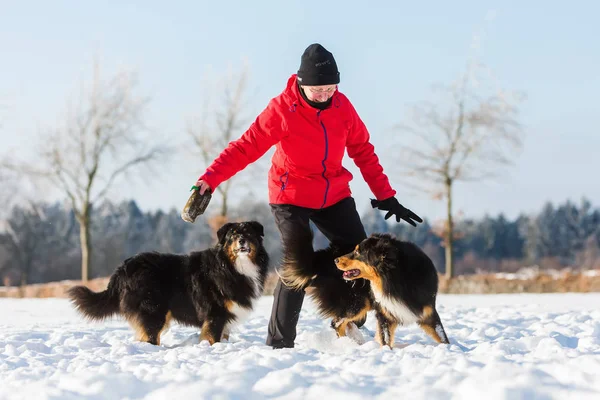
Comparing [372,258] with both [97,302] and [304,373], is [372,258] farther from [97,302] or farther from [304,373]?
[97,302]

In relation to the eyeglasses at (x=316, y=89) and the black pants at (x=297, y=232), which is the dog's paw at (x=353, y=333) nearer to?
the black pants at (x=297, y=232)

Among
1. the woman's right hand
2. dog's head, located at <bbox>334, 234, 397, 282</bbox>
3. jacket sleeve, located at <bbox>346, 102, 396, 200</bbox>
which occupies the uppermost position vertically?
jacket sleeve, located at <bbox>346, 102, 396, 200</bbox>

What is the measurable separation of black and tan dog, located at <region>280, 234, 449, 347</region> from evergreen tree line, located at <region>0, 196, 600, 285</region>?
88.6 feet

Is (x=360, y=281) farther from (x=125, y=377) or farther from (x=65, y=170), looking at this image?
(x=65, y=170)

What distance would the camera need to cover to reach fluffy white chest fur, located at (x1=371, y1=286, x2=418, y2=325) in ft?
15.8

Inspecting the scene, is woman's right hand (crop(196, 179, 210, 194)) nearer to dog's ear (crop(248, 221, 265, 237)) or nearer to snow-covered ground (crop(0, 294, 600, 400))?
dog's ear (crop(248, 221, 265, 237))

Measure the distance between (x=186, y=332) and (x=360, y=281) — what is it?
221 cm

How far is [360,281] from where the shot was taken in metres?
5.09

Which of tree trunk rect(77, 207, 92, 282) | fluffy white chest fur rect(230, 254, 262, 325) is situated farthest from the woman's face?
tree trunk rect(77, 207, 92, 282)

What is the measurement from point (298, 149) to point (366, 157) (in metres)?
0.80

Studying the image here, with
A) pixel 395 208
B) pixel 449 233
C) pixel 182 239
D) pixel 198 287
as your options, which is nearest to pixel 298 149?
pixel 395 208

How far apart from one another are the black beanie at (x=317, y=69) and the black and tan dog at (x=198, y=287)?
4.88 feet

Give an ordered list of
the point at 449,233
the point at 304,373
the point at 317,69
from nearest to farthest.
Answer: the point at 304,373
the point at 317,69
the point at 449,233

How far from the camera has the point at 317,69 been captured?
4.56m
